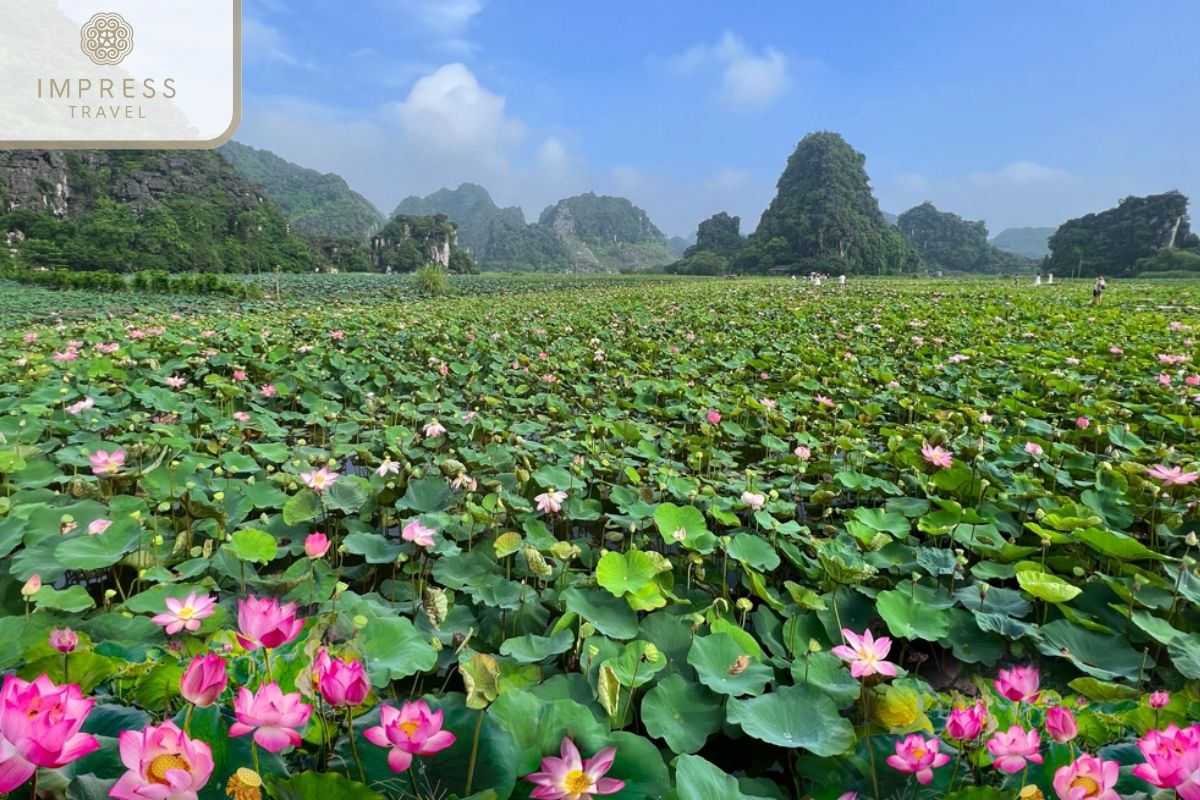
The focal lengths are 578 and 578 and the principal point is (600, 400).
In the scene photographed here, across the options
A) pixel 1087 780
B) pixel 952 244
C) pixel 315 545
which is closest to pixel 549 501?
pixel 315 545

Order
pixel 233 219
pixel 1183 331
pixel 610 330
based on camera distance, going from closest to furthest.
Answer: pixel 1183 331 → pixel 610 330 → pixel 233 219

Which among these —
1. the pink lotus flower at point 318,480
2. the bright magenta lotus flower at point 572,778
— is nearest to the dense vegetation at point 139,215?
the pink lotus flower at point 318,480

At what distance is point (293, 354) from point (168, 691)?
3870 mm

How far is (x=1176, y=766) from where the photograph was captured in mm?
604

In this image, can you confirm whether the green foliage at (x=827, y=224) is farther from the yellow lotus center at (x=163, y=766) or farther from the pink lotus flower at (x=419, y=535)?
the yellow lotus center at (x=163, y=766)

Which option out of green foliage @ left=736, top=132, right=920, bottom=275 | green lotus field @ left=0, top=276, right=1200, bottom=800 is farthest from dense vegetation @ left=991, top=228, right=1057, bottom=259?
green lotus field @ left=0, top=276, right=1200, bottom=800

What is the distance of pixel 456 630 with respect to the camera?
4.27ft

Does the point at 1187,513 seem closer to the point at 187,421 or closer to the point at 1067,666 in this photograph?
the point at 1067,666

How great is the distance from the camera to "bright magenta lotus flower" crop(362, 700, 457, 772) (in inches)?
A: 24.7

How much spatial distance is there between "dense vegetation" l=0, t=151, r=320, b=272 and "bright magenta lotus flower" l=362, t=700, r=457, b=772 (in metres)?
37.7

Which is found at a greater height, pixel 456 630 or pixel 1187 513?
pixel 1187 513

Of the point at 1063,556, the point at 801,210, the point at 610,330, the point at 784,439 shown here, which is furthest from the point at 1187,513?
the point at 801,210

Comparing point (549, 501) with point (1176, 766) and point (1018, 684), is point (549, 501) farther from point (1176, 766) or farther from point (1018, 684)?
point (1176, 766)

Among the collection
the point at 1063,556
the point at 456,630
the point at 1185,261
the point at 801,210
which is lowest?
the point at 456,630
